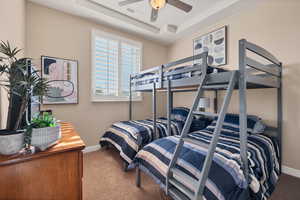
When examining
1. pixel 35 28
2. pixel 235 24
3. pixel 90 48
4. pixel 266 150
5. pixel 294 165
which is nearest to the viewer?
pixel 266 150

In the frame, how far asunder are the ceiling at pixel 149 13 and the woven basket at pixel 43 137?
251 centimetres

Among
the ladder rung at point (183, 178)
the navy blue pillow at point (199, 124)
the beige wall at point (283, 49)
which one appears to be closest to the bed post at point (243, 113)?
the ladder rung at point (183, 178)

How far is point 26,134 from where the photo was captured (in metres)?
0.82

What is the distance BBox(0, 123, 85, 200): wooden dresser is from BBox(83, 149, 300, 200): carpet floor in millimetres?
877

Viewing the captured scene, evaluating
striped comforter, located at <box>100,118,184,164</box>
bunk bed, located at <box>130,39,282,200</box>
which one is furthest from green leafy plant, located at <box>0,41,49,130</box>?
striped comforter, located at <box>100,118,184,164</box>

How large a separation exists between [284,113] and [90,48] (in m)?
3.78

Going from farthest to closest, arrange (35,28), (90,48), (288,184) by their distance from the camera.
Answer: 1. (90,48)
2. (35,28)
3. (288,184)

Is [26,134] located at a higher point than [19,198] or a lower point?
higher

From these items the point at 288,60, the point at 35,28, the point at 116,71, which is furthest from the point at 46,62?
the point at 288,60

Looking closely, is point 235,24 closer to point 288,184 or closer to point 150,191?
point 288,184

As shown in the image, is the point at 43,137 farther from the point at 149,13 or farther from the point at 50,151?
the point at 149,13

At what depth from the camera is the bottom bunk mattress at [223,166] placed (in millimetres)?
1072

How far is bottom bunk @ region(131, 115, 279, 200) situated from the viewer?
107 cm

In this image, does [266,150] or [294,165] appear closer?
[266,150]
